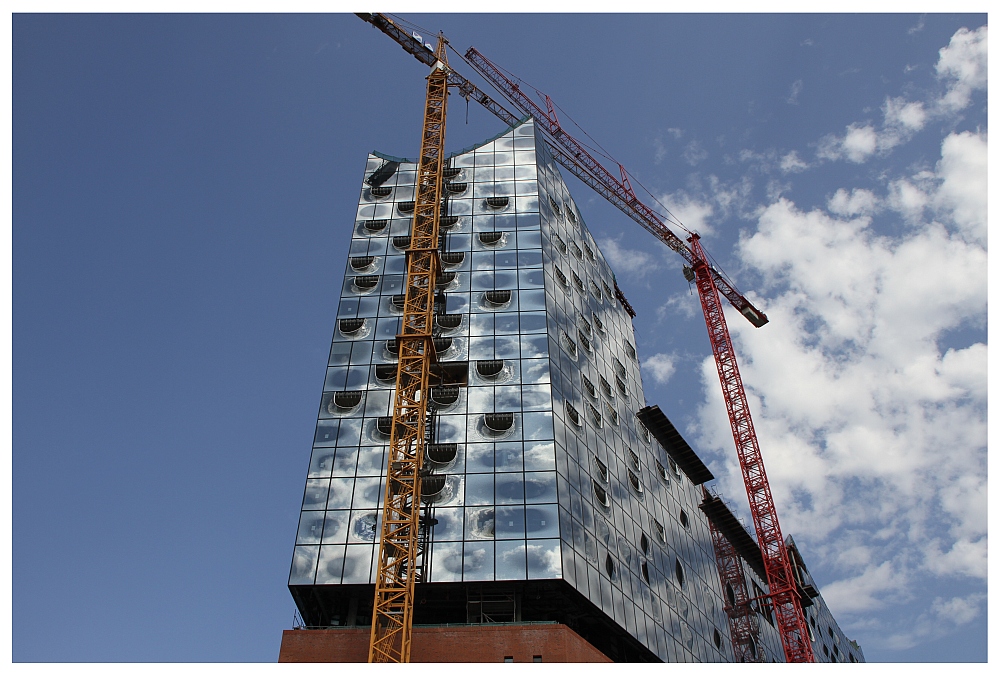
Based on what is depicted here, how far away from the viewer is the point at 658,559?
5403cm

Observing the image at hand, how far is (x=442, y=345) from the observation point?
2066 inches

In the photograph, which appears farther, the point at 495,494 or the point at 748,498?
the point at 748,498

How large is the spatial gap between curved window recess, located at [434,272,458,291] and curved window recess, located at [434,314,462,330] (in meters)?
3.01

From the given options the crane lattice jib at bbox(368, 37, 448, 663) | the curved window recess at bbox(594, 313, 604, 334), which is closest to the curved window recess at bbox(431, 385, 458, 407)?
the crane lattice jib at bbox(368, 37, 448, 663)

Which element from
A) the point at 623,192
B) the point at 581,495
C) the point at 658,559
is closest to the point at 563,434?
the point at 581,495

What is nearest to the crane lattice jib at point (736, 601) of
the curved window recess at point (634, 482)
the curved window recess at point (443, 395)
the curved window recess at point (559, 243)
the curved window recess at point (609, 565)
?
the curved window recess at point (634, 482)

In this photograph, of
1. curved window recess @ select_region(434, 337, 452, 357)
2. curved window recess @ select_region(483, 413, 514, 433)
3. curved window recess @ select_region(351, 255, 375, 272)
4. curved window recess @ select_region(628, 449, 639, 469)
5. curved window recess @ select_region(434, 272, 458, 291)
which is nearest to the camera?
curved window recess @ select_region(483, 413, 514, 433)

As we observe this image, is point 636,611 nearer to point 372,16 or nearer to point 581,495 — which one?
point 581,495

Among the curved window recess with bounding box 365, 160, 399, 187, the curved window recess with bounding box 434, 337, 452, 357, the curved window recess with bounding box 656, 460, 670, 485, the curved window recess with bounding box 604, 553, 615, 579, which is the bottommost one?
the curved window recess with bounding box 604, 553, 615, 579

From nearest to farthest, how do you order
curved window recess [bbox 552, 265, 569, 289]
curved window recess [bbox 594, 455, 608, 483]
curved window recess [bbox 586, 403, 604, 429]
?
1. curved window recess [bbox 594, 455, 608, 483]
2. curved window recess [bbox 586, 403, 604, 429]
3. curved window recess [bbox 552, 265, 569, 289]

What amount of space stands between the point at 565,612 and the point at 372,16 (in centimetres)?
5493

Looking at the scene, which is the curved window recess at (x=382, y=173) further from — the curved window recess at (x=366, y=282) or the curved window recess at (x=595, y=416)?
the curved window recess at (x=595, y=416)

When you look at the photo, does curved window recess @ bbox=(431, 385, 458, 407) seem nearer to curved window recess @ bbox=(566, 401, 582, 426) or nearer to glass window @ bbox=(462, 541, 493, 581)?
curved window recess @ bbox=(566, 401, 582, 426)

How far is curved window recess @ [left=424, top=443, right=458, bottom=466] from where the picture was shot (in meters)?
46.8
